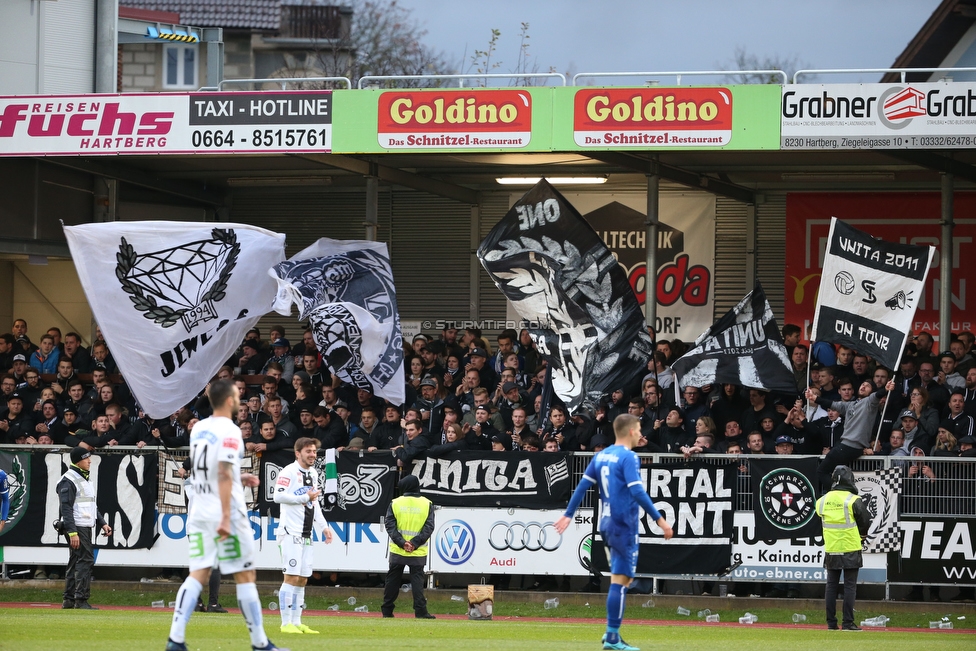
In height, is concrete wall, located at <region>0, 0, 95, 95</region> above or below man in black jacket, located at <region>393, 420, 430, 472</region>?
above

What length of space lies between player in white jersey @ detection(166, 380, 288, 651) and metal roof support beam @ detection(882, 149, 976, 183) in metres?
13.7

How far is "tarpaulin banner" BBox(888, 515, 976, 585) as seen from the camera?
16.9m

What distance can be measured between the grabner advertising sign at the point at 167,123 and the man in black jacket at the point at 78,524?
19.2 feet

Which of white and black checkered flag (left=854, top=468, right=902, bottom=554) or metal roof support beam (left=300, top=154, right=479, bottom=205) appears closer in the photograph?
white and black checkered flag (left=854, top=468, right=902, bottom=554)

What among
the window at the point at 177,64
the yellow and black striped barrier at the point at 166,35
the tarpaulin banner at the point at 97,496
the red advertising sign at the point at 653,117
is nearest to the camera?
the red advertising sign at the point at 653,117

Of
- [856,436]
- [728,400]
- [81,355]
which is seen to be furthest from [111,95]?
[856,436]

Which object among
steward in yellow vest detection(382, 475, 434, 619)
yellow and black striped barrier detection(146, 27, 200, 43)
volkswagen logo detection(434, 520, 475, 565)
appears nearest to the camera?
steward in yellow vest detection(382, 475, 434, 619)

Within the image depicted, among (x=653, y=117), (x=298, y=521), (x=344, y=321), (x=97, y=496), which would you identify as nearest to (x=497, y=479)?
(x=344, y=321)

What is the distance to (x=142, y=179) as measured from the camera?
24844 mm

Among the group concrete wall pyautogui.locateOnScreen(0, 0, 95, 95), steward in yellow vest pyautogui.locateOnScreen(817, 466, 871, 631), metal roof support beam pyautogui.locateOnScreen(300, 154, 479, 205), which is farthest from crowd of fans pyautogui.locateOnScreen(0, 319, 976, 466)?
concrete wall pyautogui.locateOnScreen(0, 0, 95, 95)

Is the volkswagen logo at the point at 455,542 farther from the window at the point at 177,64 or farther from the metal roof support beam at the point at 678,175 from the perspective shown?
the window at the point at 177,64

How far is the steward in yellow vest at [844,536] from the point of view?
1542 centimetres

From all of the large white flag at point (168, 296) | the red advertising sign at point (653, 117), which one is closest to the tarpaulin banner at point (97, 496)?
the large white flag at point (168, 296)

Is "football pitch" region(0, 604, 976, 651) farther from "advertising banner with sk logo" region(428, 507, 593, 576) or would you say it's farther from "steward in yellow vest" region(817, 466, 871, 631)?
"advertising banner with sk logo" region(428, 507, 593, 576)
